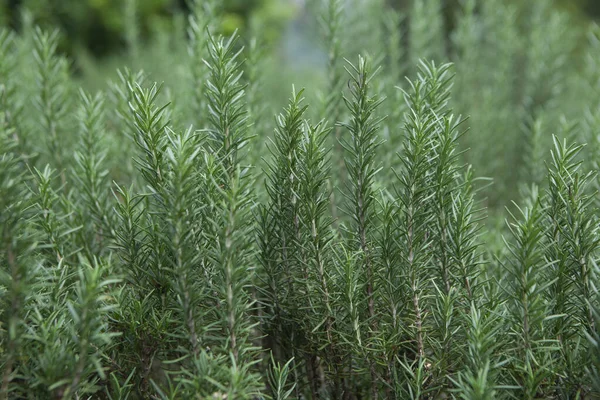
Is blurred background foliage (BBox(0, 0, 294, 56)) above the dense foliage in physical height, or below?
above

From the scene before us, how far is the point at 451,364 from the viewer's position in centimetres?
70

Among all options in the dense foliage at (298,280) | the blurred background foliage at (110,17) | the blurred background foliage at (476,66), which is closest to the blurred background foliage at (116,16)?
the blurred background foliage at (110,17)

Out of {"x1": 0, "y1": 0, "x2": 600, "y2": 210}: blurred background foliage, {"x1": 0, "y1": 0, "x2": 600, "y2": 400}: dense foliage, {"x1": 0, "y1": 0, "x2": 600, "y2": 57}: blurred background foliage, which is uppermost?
{"x1": 0, "y1": 0, "x2": 600, "y2": 57}: blurred background foliage

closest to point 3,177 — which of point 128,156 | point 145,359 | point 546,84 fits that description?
point 145,359

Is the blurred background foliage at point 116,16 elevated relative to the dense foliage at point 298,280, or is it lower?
elevated

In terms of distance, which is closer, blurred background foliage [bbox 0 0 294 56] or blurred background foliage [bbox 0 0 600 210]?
blurred background foliage [bbox 0 0 600 210]

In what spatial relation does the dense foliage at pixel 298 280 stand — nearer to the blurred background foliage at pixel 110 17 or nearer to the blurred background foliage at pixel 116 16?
the blurred background foliage at pixel 116 16

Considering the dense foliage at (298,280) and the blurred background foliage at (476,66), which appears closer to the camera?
the dense foliage at (298,280)

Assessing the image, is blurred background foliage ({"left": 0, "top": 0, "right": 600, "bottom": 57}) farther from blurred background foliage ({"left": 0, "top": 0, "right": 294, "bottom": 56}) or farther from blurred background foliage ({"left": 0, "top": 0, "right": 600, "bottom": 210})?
blurred background foliage ({"left": 0, "top": 0, "right": 600, "bottom": 210})

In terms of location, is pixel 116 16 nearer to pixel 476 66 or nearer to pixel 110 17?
pixel 110 17

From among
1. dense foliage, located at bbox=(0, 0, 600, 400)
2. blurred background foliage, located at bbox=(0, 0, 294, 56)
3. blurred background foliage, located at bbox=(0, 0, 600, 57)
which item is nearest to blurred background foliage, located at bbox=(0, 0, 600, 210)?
dense foliage, located at bbox=(0, 0, 600, 400)

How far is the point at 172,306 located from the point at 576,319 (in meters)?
0.50

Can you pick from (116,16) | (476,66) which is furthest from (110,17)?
(476,66)

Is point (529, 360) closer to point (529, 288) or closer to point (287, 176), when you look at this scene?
point (529, 288)
